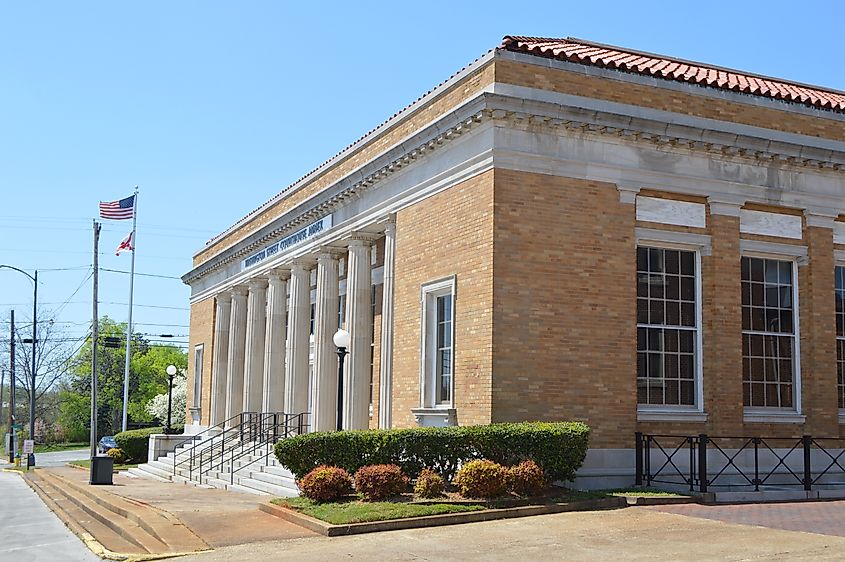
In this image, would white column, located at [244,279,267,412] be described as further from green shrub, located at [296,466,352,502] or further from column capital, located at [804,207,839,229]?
column capital, located at [804,207,839,229]

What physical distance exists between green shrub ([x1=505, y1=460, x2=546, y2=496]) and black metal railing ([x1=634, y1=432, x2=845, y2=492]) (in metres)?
3.38

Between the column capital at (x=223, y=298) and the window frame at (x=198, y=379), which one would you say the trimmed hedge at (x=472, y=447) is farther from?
the window frame at (x=198, y=379)

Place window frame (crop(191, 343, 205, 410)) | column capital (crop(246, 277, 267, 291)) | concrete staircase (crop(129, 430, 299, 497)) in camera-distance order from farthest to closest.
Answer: window frame (crop(191, 343, 205, 410))
column capital (crop(246, 277, 267, 291))
concrete staircase (crop(129, 430, 299, 497))

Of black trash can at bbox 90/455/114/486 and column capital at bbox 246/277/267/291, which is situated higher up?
column capital at bbox 246/277/267/291

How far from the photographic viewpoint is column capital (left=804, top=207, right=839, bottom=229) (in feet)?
71.8

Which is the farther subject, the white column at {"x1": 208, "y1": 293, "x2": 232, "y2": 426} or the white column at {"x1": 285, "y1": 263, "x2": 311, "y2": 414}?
the white column at {"x1": 208, "y1": 293, "x2": 232, "y2": 426}

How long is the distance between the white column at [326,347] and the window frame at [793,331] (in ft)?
37.9

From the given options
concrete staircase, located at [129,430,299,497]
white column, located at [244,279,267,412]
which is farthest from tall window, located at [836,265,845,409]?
white column, located at [244,279,267,412]

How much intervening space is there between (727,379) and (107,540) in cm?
1280

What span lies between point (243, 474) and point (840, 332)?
15.5 m

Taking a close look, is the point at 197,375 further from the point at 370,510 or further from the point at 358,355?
the point at 370,510

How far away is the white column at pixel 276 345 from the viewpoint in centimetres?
3244

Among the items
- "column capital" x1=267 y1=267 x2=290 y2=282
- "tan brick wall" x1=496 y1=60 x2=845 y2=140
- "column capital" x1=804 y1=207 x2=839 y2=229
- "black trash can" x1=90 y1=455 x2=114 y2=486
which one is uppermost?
"tan brick wall" x1=496 y1=60 x2=845 y2=140

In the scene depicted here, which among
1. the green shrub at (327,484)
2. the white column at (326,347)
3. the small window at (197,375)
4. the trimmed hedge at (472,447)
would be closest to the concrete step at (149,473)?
the white column at (326,347)
